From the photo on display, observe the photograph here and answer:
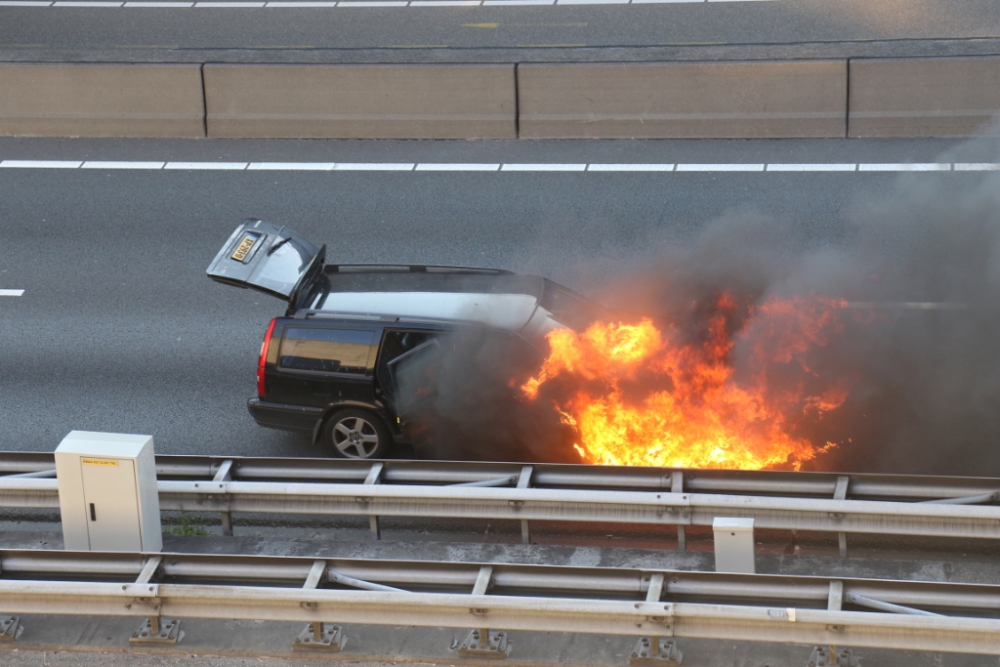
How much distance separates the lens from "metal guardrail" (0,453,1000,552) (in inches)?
362

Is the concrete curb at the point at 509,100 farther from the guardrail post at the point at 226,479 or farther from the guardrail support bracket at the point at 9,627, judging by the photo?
the guardrail support bracket at the point at 9,627

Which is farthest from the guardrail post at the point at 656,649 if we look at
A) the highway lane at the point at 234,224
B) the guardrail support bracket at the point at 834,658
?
the highway lane at the point at 234,224

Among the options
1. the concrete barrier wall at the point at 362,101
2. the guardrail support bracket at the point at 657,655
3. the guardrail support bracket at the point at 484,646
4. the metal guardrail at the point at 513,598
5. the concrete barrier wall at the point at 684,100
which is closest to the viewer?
the metal guardrail at the point at 513,598

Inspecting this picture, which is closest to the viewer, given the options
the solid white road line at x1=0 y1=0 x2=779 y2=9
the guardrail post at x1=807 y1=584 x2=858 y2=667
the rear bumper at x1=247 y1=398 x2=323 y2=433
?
the guardrail post at x1=807 y1=584 x2=858 y2=667

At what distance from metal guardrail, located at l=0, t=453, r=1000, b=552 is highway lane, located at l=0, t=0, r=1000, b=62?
8.87m

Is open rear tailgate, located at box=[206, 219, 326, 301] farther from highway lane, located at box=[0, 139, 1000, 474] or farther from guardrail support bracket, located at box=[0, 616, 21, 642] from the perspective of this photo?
guardrail support bracket, located at box=[0, 616, 21, 642]

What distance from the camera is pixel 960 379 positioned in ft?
37.3

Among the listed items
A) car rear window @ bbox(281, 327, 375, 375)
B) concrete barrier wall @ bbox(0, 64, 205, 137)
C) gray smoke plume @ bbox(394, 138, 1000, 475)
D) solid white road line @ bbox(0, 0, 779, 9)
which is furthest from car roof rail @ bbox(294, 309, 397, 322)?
solid white road line @ bbox(0, 0, 779, 9)

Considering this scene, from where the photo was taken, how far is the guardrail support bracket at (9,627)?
903 centimetres

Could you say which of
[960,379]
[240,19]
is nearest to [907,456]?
[960,379]

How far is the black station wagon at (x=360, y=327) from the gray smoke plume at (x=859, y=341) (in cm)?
33

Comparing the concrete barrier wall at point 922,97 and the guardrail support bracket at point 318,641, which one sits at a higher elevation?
the concrete barrier wall at point 922,97

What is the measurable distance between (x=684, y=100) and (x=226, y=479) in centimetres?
888

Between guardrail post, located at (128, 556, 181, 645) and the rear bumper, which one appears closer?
guardrail post, located at (128, 556, 181, 645)
